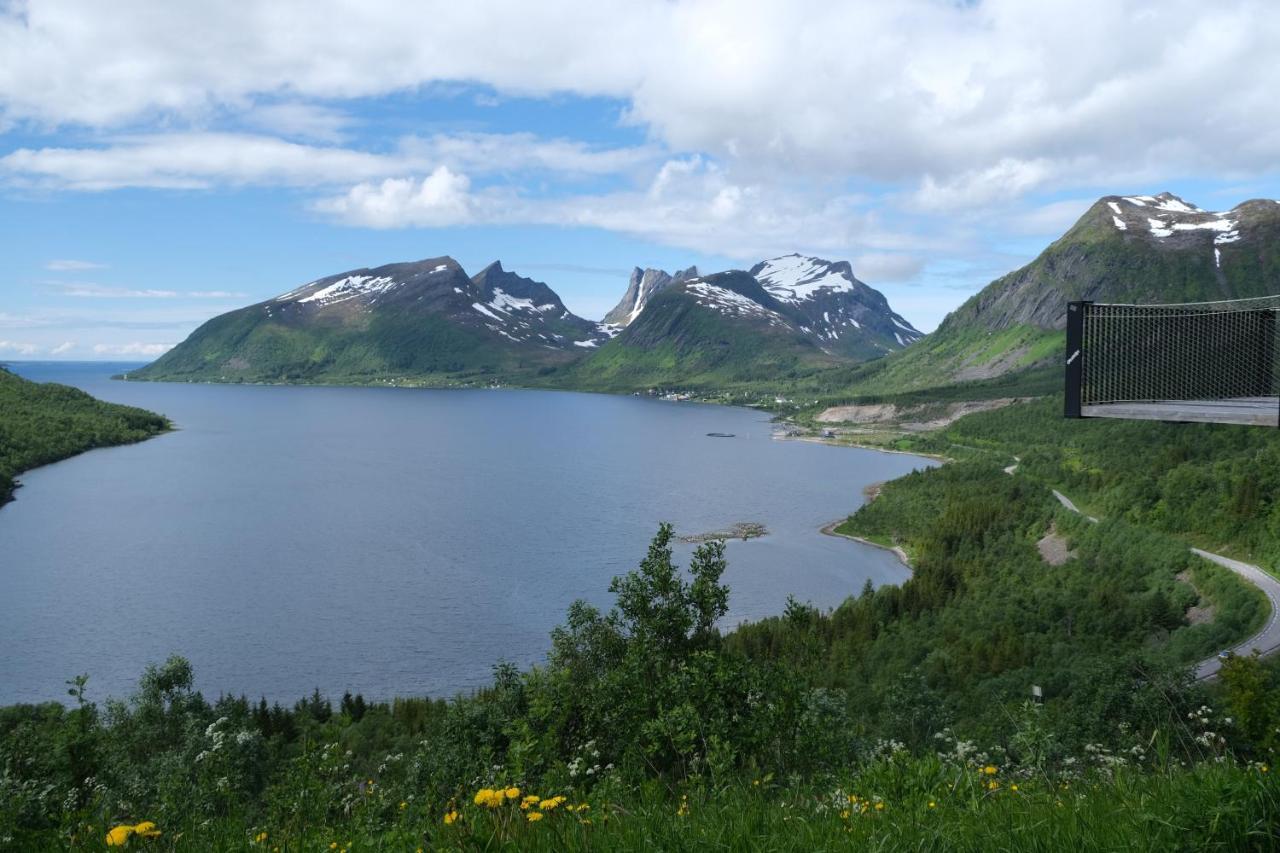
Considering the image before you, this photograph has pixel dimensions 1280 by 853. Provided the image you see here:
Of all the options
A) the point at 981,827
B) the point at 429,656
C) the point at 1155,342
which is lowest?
the point at 429,656

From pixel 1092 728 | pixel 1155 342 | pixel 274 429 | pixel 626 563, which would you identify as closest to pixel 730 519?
pixel 626 563

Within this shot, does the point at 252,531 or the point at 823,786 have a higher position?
the point at 823,786

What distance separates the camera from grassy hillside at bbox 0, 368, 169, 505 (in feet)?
355

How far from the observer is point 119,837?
479cm

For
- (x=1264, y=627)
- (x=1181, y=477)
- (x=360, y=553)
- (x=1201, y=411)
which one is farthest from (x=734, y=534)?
(x=1201, y=411)

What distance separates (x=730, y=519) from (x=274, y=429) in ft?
379

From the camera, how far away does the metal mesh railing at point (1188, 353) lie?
825cm

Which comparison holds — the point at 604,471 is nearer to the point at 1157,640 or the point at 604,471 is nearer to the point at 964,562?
the point at 964,562

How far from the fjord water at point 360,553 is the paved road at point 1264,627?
853 inches

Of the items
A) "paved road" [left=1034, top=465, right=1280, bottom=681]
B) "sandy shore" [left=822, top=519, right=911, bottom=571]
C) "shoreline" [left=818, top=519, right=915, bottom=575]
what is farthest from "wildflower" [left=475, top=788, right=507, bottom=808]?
"sandy shore" [left=822, top=519, right=911, bottom=571]

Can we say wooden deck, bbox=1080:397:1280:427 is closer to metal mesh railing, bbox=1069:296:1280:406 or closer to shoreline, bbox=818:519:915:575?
metal mesh railing, bbox=1069:296:1280:406

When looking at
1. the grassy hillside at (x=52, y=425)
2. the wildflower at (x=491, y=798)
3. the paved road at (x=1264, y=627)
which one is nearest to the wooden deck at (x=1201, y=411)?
the wildflower at (x=491, y=798)

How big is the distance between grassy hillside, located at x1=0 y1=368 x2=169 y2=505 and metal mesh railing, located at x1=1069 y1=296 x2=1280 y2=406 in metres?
107

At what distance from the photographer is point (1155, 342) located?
343 inches
